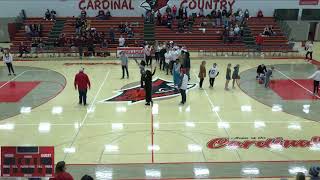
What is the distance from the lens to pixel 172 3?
33469 millimetres

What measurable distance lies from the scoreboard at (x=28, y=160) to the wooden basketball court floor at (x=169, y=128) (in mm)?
1886

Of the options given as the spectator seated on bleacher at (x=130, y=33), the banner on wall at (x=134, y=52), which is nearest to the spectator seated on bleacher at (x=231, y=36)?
the spectator seated on bleacher at (x=130, y=33)

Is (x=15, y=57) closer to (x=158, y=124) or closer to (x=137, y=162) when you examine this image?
(x=158, y=124)

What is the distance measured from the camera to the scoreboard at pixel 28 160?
8.12 m

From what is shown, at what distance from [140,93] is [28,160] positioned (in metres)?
9.87

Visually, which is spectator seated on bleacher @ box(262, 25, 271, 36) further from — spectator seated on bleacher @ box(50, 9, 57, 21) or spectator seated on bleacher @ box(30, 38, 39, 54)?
spectator seated on bleacher @ box(30, 38, 39, 54)

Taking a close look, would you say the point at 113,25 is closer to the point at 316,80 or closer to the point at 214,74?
the point at 214,74

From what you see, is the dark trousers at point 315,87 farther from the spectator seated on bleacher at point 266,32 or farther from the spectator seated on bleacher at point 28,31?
the spectator seated on bleacher at point 28,31

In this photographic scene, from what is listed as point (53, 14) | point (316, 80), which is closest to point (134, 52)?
point (53, 14)

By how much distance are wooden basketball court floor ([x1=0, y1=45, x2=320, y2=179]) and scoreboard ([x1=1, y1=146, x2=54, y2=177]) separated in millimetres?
1886

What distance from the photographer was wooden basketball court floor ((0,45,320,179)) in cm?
1056

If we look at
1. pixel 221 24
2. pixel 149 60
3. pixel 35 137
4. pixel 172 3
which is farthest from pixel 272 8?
pixel 35 137

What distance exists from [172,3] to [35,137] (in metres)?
23.2

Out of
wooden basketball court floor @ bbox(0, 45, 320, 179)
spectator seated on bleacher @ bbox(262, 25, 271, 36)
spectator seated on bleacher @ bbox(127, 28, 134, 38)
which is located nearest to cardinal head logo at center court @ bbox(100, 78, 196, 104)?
wooden basketball court floor @ bbox(0, 45, 320, 179)
